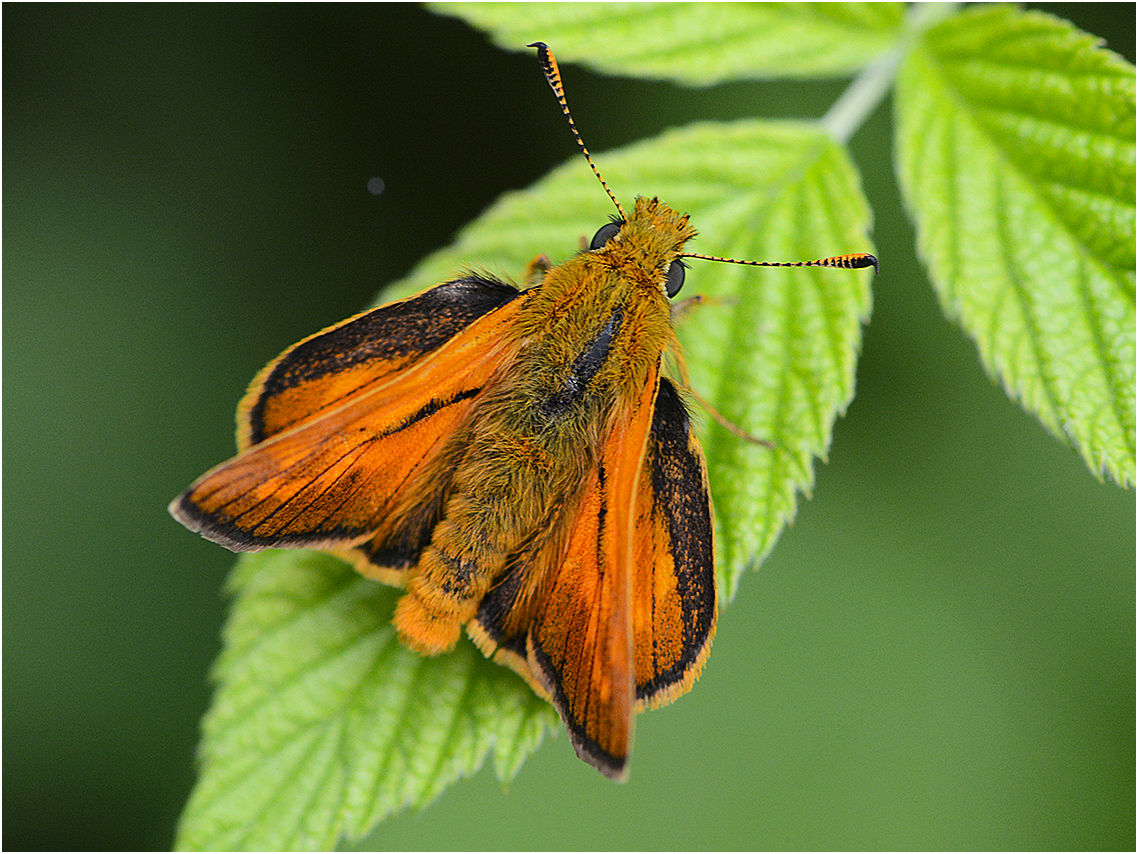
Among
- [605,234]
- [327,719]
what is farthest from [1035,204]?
[327,719]

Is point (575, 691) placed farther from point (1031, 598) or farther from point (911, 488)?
point (1031, 598)

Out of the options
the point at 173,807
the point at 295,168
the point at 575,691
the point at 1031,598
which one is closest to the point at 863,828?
the point at 1031,598

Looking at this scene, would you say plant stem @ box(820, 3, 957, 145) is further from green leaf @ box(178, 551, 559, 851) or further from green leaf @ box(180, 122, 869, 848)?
green leaf @ box(178, 551, 559, 851)

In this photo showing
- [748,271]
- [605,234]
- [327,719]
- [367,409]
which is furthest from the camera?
[748,271]

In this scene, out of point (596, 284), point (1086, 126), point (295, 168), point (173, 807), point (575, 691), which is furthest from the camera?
point (295, 168)

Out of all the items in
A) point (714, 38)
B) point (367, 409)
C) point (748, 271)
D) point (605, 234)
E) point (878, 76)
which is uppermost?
point (714, 38)

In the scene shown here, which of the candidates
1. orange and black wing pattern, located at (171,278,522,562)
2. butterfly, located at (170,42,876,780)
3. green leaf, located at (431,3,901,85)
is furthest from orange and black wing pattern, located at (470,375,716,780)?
green leaf, located at (431,3,901,85)

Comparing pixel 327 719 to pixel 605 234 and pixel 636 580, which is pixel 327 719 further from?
pixel 605 234
